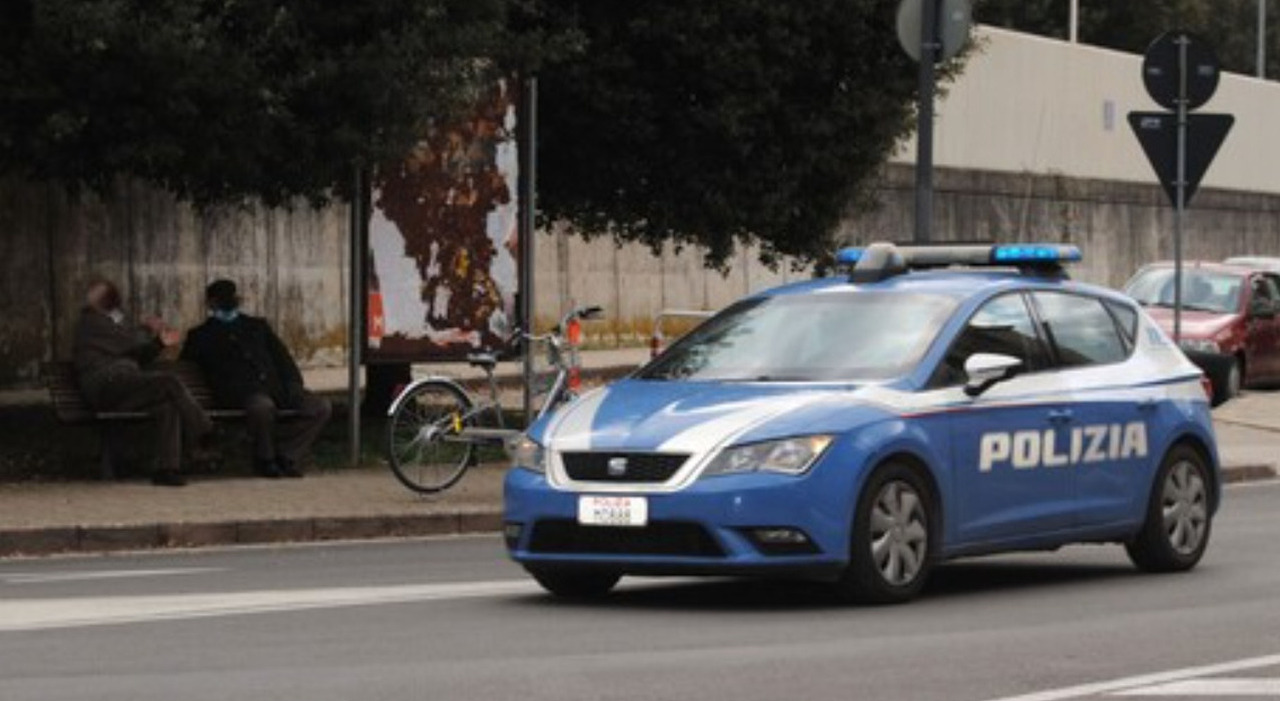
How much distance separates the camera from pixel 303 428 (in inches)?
792

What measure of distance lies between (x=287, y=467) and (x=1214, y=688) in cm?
1116

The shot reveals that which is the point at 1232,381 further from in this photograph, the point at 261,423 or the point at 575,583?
the point at 575,583

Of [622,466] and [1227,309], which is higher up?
[1227,309]

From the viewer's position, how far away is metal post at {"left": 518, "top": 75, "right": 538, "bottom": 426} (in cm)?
2119

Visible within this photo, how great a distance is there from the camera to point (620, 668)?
33.6 feet

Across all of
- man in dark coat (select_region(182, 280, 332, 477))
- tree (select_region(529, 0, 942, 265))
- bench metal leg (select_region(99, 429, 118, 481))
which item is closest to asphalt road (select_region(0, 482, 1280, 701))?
bench metal leg (select_region(99, 429, 118, 481))

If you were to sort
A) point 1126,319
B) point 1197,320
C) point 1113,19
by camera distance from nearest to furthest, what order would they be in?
1. point 1126,319
2. point 1197,320
3. point 1113,19

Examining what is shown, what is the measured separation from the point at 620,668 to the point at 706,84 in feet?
44.5

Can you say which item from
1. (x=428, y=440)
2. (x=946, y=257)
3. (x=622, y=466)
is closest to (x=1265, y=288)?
(x=428, y=440)

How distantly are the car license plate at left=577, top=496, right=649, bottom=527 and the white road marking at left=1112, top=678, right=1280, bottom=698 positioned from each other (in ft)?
9.47

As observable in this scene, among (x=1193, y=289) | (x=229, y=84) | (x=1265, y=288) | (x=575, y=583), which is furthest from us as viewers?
(x=1265, y=288)

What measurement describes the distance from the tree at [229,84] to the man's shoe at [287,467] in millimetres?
1909

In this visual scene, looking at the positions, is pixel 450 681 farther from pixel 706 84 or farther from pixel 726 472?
pixel 706 84

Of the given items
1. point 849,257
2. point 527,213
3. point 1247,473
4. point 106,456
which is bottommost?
point 1247,473
